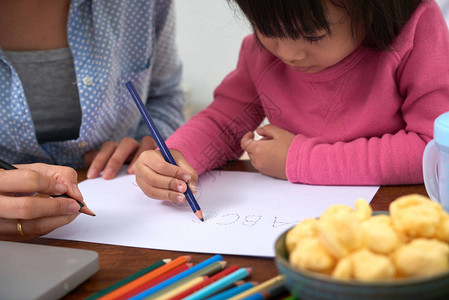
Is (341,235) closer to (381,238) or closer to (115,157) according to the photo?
(381,238)

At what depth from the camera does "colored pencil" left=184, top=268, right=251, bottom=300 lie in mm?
359

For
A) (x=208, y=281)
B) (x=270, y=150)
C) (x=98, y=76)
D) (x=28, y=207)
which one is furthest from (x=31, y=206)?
(x=98, y=76)

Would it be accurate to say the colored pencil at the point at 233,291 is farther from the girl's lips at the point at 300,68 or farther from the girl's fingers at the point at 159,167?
the girl's lips at the point at 300,68

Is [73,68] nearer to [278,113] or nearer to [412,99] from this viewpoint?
[278,113]

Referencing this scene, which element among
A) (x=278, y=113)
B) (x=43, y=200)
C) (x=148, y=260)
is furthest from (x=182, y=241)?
(x=278, y=113)

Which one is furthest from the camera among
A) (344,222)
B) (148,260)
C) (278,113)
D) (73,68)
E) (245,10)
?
(73,68)

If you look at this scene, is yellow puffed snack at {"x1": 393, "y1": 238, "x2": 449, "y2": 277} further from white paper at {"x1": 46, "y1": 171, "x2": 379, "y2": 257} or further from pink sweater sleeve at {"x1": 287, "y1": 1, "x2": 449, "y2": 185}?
pink sweater sleeve at {"x1": 287, "y1": 1, "x2": 449, "y2": 185}

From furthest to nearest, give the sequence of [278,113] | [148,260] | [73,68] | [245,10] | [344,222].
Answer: [73,68], [278,113], [245,10], [148,260], [344,222]

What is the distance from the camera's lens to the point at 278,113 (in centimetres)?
79

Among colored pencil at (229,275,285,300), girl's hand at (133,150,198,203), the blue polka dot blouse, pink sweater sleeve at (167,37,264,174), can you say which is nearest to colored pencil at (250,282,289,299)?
colored pencil at (229,275,285,300)

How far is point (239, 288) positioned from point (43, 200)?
24 cm

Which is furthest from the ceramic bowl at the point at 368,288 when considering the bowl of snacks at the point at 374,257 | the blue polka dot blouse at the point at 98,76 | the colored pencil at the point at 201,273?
the blue polka dot blouse at the point at 98,76

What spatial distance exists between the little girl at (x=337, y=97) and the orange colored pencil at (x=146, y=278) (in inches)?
6.6

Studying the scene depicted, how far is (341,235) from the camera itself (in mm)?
294
